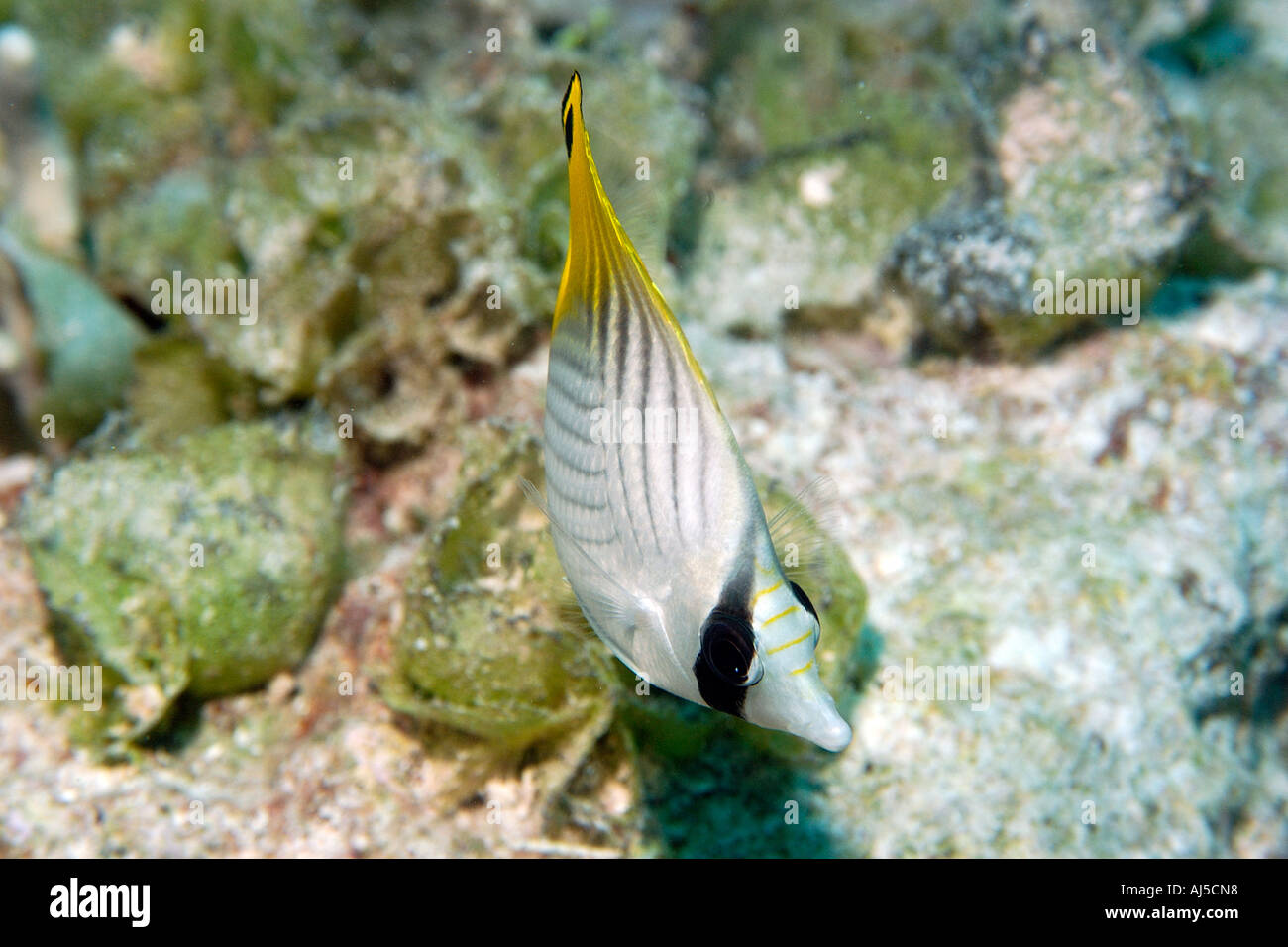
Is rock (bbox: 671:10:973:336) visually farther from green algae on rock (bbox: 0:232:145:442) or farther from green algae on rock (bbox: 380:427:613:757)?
green algae on rock (bbox: 0:232:145:442)

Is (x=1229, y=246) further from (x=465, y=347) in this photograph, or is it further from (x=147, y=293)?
(x=147, y=293)

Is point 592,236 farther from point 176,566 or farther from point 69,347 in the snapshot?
point 69,347

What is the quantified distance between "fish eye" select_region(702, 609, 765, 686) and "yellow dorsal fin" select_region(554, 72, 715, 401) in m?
0.40

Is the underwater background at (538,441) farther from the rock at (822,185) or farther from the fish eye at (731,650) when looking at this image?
the fish eye at (731,650)

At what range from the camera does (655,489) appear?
54.7 inches

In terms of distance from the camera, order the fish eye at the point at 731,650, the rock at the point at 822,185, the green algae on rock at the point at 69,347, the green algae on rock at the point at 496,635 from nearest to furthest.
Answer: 1. the fish eye at the point at 731,650
2. the green algae on rock at the point at 496,635
3. the green algae on rock at the point at 69,347
4. the rock at the point at 822,185

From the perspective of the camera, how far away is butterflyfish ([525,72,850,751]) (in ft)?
4.37

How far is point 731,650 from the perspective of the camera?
1.32 metres

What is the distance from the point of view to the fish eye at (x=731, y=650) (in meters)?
1.31

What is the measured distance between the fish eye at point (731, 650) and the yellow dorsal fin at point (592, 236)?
40 centimetres

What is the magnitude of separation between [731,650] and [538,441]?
1365mm

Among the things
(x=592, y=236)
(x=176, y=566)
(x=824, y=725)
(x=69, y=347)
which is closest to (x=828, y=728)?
(x=824, y=725)

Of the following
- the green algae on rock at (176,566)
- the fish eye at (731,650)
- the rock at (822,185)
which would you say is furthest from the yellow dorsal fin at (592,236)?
the rock at (822,185)
